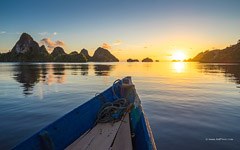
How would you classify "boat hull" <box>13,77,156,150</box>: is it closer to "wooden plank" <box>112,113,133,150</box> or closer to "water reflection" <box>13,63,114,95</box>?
"wooden plank" <box>112,113,133,150</box>

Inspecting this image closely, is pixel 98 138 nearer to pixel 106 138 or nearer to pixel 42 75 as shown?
pixel 106 138

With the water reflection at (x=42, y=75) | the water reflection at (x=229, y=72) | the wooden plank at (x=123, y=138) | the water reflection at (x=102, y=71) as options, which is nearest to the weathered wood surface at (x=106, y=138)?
the wooden plank at (x=123, y=138)

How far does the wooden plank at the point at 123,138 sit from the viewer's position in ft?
14.8

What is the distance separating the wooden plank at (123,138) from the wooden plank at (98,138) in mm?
126

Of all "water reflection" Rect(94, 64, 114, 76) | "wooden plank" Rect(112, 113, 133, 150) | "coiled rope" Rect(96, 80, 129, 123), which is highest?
"water reflection" Rect(94, 64, 114, 76)

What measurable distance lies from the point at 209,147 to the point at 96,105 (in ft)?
14.3

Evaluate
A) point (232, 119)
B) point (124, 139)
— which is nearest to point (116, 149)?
point (124, 139)

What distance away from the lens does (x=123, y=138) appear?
499cm

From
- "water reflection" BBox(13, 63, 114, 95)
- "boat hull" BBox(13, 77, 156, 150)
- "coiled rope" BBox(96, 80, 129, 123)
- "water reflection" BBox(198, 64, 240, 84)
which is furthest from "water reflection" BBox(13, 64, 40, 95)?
"water reflection" BBox(198, 64, 240, 84)

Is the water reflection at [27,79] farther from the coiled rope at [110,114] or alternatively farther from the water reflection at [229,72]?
the water reflection at [229,72]

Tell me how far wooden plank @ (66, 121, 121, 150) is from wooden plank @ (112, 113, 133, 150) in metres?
0.13

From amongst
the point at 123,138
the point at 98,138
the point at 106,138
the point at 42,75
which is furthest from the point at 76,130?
the point at 42,75

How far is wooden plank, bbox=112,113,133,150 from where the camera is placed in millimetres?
4496

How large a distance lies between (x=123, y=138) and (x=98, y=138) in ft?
2.21
